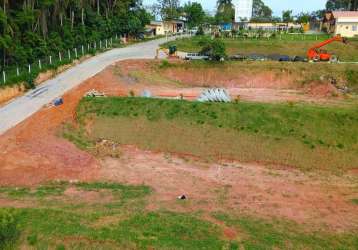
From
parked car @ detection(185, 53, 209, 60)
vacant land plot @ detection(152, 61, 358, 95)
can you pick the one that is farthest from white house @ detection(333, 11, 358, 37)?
parked car @ detection(185, 53, 209, 60)

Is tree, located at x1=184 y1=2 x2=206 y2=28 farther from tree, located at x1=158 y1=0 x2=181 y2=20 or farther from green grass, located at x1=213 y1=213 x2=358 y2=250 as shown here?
green grass, located at x1=213 y1=213 x2=358 y2=250

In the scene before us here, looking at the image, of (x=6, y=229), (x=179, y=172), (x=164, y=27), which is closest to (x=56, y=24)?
(x=179, y=172)

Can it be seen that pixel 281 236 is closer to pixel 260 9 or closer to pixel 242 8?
pixel 242 8

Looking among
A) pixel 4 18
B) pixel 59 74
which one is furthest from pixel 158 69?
pixel 4 18

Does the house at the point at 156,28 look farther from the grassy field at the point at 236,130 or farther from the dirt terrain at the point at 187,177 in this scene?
the dirt terrain at the point at 187,177

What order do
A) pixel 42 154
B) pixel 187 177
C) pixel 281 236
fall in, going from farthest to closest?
pixel 42 154, pixel 187 177, pixel 281 236
